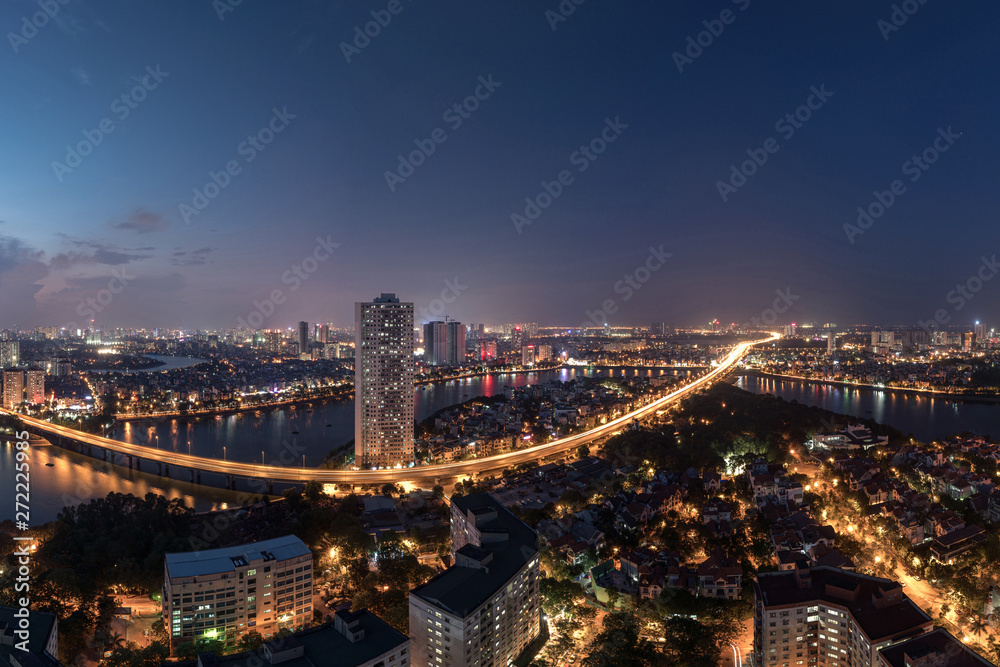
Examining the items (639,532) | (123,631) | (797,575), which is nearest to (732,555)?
(639,532)

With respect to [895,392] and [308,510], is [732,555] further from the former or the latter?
[895,392]

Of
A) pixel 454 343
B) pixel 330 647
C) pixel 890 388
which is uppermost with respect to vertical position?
pixel 454 343

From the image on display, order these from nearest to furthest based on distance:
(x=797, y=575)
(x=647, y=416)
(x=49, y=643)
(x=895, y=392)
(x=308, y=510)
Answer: (x=49, y=643) → (x=797, y=575) → (x=308, y=510) → (x=647, y=416) → (x=895, y=392)

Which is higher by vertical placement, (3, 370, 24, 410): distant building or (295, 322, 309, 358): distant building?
(295, 322, 309, 358): distant building

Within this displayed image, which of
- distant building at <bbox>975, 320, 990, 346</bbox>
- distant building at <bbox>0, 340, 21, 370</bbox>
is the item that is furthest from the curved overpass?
distant building at <bbox>975, 320, 990, 346</bbox>

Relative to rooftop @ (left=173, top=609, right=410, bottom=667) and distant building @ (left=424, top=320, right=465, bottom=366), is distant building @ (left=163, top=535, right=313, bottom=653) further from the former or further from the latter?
distant building @ (left=424, top=320, right=465, bottom=366)

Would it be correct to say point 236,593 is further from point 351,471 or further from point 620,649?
point 351,471

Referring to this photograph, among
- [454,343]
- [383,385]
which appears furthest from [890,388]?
[454,343]
